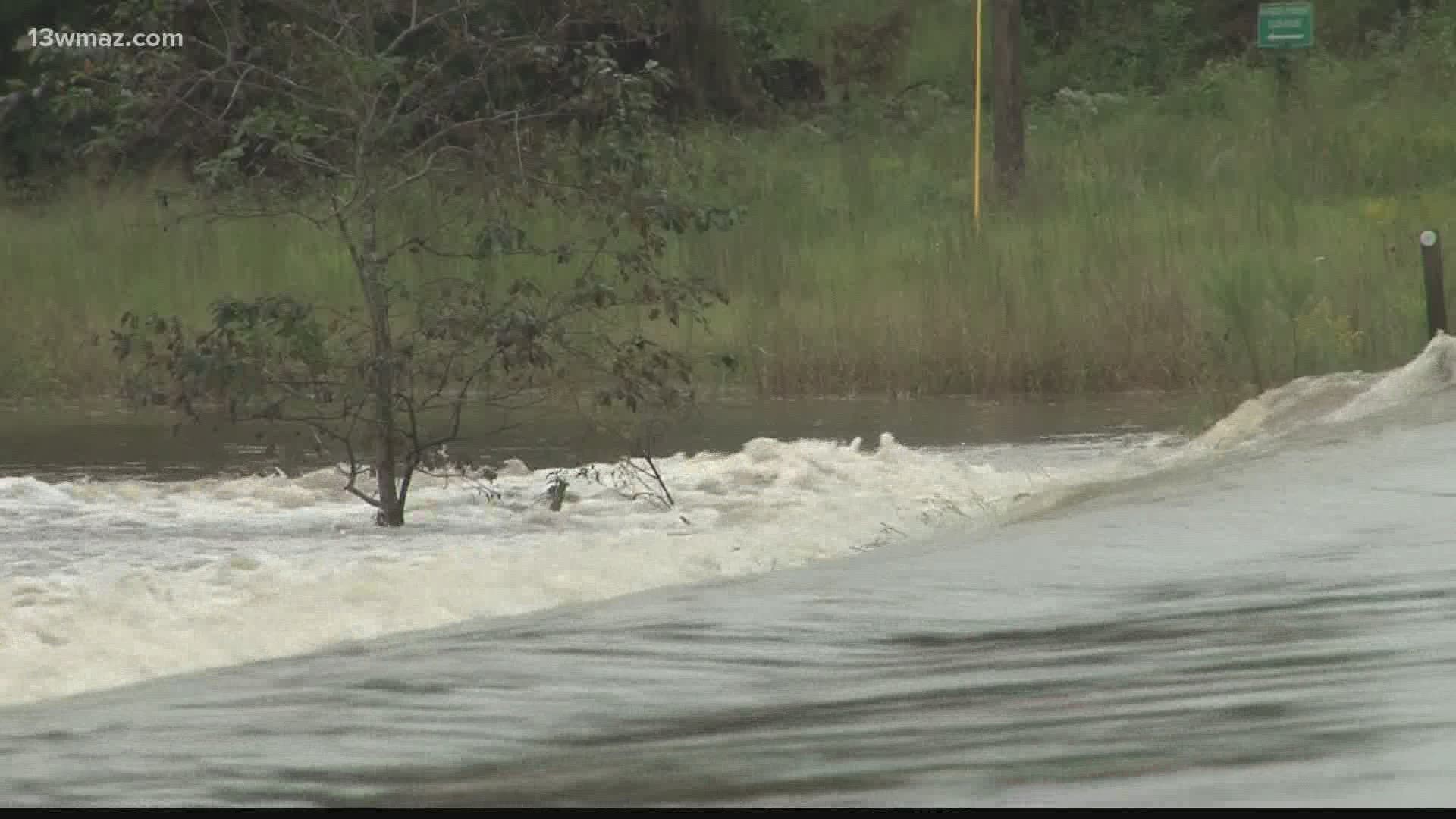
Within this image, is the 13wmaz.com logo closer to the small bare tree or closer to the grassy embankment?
the small bare tree

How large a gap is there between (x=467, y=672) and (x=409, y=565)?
3069 mm

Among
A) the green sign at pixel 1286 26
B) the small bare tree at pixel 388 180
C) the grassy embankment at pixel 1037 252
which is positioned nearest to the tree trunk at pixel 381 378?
the small bare tree at pixel 388 180

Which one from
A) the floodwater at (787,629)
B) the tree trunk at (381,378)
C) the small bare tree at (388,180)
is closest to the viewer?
the floodwater at (787,629)

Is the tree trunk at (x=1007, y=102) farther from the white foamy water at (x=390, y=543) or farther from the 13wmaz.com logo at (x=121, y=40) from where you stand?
the 13wmaz.com logo at (x=121, y=40)

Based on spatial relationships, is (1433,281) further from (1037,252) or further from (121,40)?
(121,40)

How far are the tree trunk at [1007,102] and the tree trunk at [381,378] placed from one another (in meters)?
13.8

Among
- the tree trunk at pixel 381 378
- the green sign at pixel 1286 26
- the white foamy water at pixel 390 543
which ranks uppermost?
the green sign at pixel 1286 26

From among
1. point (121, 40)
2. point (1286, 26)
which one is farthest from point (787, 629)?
point (1286, 26)

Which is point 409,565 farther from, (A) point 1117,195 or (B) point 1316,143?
(B) point 1316,143

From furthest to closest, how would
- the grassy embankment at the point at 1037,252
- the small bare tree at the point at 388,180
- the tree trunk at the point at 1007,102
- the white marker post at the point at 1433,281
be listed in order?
the tree trunk at the point at 1007,102, the grassy embankment at the point at 1037,252, the white marker post at the point at 1433,281, the small bare tree at the point at 388,180

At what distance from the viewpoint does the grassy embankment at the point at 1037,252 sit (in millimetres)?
17969

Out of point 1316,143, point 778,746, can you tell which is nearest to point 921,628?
point 778,746

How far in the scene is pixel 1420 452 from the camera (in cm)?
1141

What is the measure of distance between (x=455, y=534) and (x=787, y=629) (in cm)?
470
